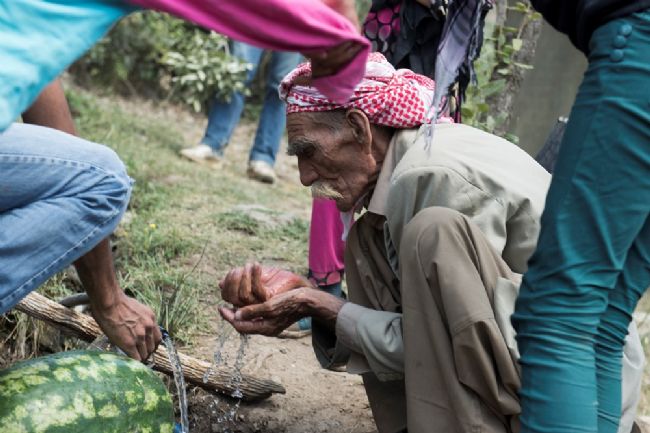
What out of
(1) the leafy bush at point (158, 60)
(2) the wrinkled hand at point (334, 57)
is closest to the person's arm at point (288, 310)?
(2) the wrinkled hand at point (334, 57)

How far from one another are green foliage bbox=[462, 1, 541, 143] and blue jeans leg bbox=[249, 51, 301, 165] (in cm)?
302

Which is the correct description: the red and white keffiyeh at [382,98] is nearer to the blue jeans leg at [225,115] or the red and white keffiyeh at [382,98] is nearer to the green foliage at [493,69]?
the green foliage at [493,69]

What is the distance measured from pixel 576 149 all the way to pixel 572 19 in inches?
15.6

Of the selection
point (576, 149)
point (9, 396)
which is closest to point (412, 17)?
point (576, 149)

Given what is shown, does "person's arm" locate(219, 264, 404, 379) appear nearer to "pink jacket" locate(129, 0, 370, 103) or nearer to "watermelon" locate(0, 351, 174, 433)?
"watermelon" locate(0, 351, 174, 433)

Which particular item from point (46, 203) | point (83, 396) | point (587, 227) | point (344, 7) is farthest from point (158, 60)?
point (587, 227)

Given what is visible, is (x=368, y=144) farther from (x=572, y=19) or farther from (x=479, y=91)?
(x=479, y=91)

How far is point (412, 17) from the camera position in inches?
162

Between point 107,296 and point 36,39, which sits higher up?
point 36,39

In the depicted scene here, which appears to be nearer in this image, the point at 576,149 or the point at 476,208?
the point at 576,149

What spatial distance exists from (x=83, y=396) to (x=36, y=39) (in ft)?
4.03

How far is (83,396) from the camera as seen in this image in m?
2.68

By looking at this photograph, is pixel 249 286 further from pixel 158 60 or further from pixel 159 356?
pixel 158 60

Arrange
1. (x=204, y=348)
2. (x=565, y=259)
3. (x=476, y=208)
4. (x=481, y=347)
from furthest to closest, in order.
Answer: (x=204, y=348) → (x=476, y=208) → (x=481, y=347) → (x=565, y=259)
